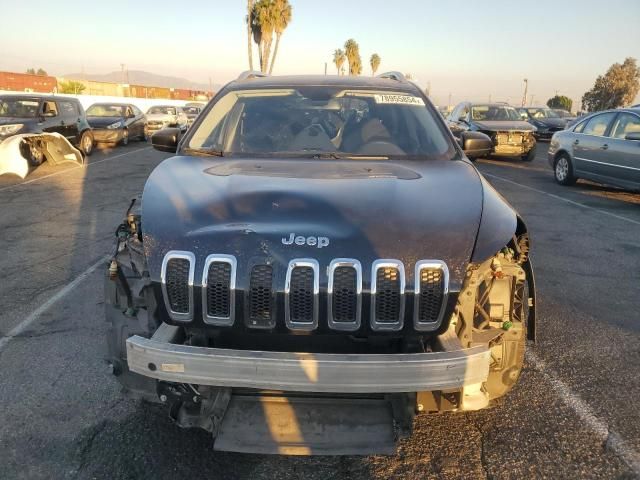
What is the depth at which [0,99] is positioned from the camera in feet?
44.1

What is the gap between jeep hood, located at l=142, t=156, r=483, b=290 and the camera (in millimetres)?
2330

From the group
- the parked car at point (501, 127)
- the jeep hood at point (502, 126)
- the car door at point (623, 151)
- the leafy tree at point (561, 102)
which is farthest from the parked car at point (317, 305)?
the leafy tree at point (561, 102)

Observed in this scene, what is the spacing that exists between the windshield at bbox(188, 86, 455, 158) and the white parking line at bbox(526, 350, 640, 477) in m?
1.66

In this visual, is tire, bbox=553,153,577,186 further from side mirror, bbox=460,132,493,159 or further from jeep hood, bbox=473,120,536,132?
side mirror, bbox=460,132,493,159

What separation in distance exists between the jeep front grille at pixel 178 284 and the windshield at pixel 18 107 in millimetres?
13345

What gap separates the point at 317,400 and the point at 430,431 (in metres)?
0.86

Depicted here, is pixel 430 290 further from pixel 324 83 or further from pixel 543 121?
pixel 543 121

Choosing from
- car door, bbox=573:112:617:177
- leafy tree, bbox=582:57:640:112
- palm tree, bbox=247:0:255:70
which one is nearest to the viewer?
car door, bbox=573:112:617:177

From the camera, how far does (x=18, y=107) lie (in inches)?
533

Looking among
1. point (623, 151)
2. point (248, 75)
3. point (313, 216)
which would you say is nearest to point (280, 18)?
point (623, 151)

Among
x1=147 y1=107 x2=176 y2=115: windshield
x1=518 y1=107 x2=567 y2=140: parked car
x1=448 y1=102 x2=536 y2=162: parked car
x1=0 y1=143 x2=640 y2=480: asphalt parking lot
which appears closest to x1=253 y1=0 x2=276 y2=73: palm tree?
x1=147 y1=107 x2=176 y2=115: windshield

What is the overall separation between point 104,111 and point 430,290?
66.2 feet

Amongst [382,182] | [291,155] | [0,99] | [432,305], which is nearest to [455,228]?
[432,305]

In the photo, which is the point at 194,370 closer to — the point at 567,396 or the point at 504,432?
the point at 504,432
